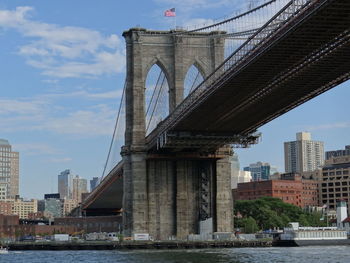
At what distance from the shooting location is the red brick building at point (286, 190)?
156875 mm

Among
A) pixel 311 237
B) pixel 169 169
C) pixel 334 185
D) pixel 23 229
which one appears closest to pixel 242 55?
pixel 169 169

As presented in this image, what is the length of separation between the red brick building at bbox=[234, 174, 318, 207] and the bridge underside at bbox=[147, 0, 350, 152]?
Answer: 274 ft

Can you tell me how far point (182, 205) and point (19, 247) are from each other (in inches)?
788

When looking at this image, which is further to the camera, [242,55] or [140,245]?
[140,245]

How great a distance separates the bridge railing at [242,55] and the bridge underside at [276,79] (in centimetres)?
17

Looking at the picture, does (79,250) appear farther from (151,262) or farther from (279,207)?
(279,207)

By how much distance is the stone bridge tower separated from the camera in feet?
257

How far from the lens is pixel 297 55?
151 ft

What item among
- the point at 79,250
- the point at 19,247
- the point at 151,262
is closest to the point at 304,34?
the point at 151,262

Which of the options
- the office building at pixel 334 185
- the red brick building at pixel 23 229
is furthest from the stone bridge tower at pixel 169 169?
the office building at pixel 334 185

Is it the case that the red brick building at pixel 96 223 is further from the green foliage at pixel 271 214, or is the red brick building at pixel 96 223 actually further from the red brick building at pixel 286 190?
the red brick building at pixel 286 190

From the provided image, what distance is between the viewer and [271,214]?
390ft

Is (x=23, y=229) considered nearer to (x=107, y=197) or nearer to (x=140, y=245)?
(x=107, y=197)

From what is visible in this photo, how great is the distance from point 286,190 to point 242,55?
114 meters
